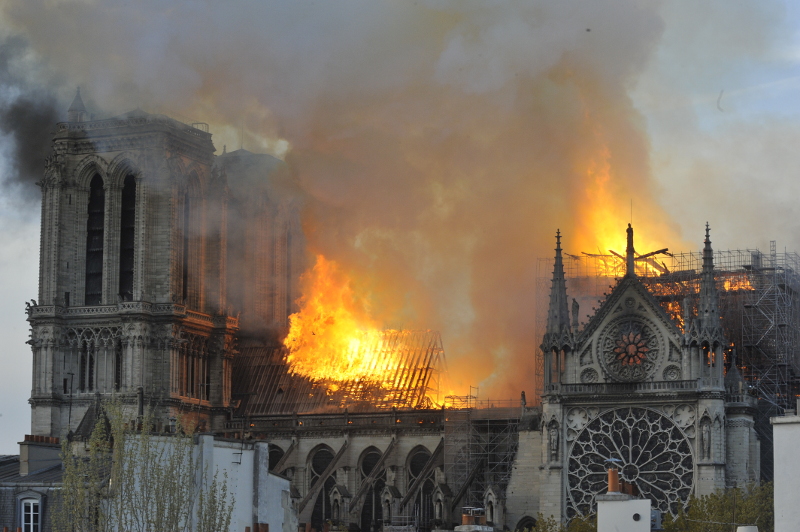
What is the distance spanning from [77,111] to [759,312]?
44203 mm

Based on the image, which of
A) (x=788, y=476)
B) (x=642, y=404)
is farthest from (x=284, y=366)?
(x=788, y=476)

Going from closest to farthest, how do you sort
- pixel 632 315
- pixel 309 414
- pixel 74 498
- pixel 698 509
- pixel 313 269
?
pixel 74 498 < pixel 698 509 < pixel 632 315 < pixel 309 414 < pixel 313 269

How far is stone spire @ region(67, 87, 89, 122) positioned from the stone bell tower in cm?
8

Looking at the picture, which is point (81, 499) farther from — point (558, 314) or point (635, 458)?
point (558, 314)

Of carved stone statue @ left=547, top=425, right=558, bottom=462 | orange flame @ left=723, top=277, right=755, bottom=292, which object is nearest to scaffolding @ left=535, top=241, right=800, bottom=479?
orange flame @ left=723, top=277, right=755, bottom=292

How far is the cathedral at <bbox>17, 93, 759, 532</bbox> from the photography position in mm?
90188

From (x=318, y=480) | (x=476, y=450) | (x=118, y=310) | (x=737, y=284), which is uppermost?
(x=118, y=310)

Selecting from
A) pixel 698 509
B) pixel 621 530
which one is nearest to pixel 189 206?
pixel 698 509

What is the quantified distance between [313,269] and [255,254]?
18.7 feet

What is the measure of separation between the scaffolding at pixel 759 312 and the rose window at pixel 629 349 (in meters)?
2.08

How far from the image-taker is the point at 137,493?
205ft

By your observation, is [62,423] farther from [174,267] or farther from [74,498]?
[74,498]

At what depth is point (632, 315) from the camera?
9250 centimetres

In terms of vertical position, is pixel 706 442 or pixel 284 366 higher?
pixel 284 366
